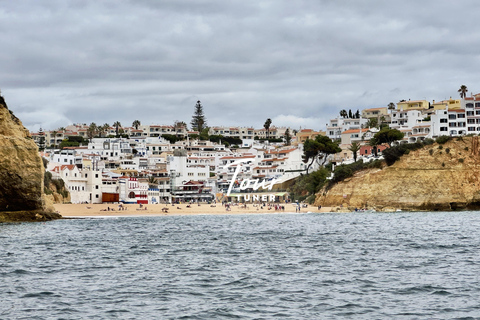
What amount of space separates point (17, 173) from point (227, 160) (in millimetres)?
101817

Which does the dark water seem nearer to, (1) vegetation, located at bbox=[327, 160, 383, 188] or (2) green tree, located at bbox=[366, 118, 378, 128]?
(1) vegetation, located at bbox=[327, 160, 383, 188]

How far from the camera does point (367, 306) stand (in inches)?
881

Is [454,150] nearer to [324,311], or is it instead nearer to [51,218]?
[51,218]

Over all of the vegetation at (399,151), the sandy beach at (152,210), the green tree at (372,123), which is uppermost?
the green tree at (372,123)

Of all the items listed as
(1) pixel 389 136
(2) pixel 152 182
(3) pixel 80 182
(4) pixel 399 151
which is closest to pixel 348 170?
(4) pixel 399 151

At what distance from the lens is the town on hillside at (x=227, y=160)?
→ 117688 millimetres

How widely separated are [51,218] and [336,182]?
46.9 m

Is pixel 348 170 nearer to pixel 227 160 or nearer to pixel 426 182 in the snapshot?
pixel 426 182

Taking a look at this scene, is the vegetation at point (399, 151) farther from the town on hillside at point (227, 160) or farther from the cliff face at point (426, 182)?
the town on hillside at point (227, 160)

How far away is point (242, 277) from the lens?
29.0 meters

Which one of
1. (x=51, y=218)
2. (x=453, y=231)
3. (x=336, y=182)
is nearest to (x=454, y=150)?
(x=336, y=182)

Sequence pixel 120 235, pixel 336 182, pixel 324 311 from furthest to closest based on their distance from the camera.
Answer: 1. pixel 336 182
2. pixel 120 235
3. pixel 324 311

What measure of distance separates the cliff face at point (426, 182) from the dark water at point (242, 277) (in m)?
43.4

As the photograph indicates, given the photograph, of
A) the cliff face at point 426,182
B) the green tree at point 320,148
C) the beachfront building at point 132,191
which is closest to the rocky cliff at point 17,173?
the cliff face at point 426,182
